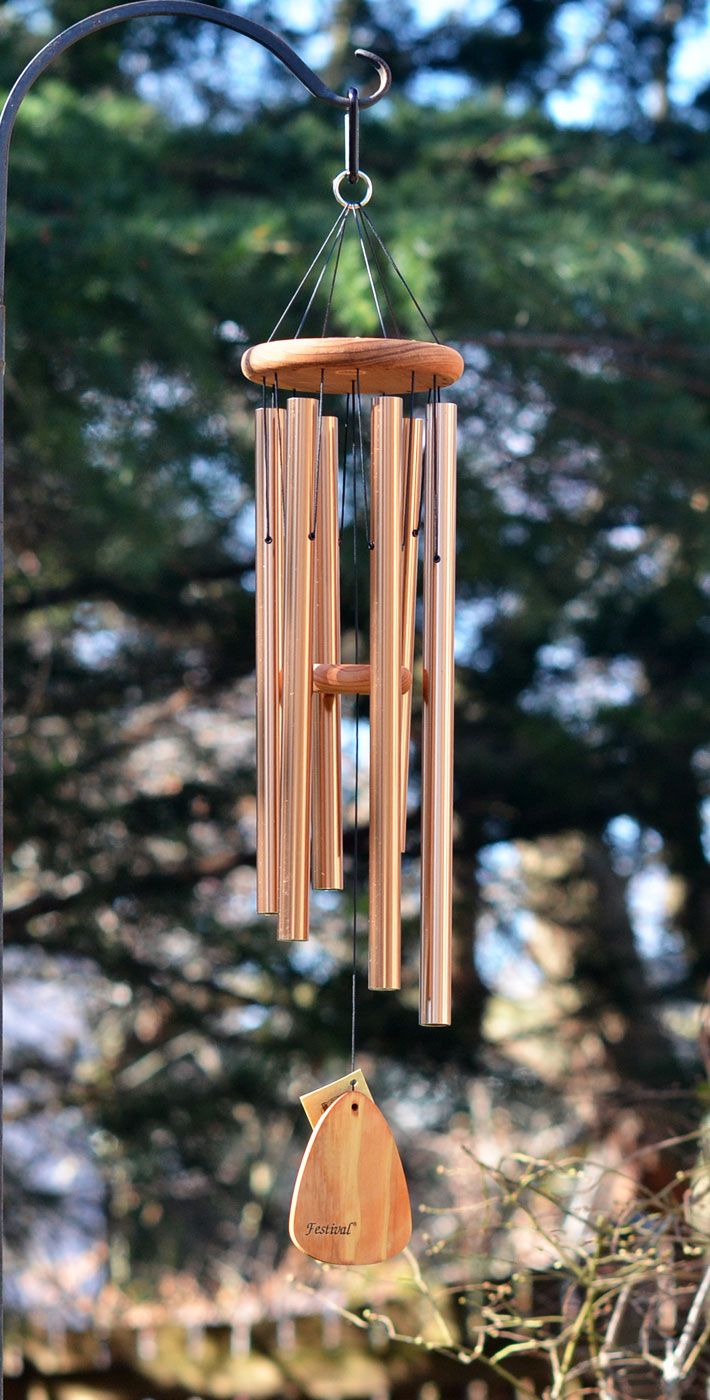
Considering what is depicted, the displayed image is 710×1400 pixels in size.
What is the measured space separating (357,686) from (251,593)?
12.2ft

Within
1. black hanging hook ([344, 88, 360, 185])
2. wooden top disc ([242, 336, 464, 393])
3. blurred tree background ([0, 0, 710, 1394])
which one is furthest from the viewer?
blurred tree background ([0, 0, 710, 1394])

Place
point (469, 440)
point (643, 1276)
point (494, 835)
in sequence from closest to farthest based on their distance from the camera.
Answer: point (643, 1276)
point (469, 440)
point (494, 835)

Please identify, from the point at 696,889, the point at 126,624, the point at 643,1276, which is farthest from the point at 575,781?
the point at 643,1276

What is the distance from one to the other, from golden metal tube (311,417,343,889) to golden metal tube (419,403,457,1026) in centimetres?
14

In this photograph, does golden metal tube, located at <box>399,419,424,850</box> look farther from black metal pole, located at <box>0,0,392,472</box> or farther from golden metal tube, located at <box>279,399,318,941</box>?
black metal pole, located at <box>0,0,392,472</box>

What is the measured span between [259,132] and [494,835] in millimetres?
2484

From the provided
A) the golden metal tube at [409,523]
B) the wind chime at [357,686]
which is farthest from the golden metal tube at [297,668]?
the golden metal tube at [409,523]

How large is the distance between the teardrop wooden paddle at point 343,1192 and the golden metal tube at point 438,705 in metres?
0.16

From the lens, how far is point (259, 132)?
464 centimetres

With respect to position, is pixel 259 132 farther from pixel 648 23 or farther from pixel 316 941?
pixel 316 941

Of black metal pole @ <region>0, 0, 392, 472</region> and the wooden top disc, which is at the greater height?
black metal pole @ <region>0, 0, 392, 472</region>

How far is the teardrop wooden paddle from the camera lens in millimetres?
1815

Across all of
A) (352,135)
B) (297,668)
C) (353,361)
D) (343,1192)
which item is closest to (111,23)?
(352,135)

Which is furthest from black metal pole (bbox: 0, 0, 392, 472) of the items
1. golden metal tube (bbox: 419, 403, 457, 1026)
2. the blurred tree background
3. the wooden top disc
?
the blurred tree background
